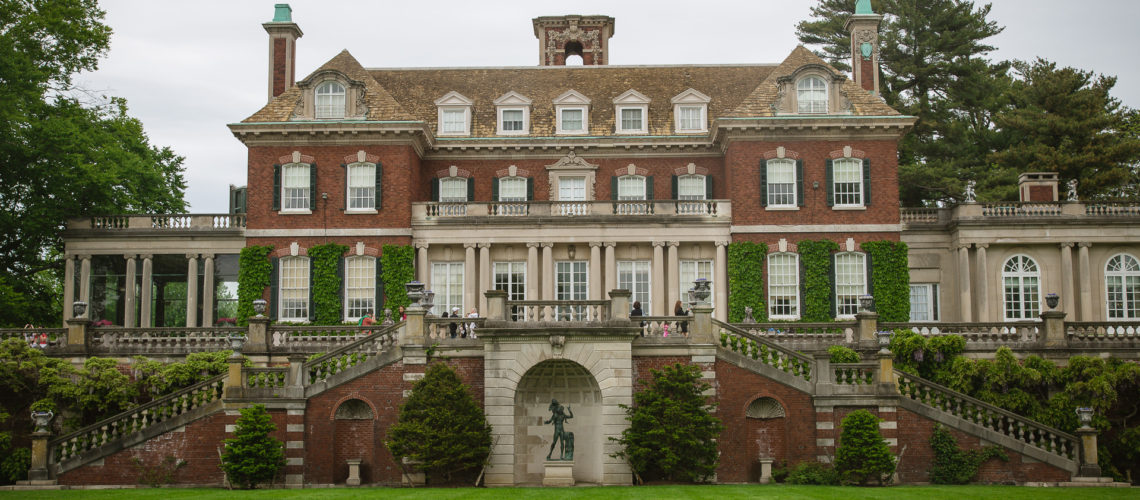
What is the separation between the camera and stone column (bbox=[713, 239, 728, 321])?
132 feet

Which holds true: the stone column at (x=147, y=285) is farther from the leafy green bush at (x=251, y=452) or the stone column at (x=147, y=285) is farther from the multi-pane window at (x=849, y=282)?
the multi-pane window at (x=849, y=282)

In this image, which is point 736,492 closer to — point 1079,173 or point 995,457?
point 995,457

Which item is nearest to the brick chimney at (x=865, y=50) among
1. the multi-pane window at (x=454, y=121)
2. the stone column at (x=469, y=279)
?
the multi-pane window at (x=454, y=121)

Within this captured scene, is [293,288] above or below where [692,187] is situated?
below

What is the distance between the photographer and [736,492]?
25.5 m

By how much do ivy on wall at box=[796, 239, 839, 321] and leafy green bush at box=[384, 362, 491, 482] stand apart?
51.5 feet

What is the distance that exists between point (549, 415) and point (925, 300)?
20.0 m

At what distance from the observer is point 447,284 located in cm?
4119

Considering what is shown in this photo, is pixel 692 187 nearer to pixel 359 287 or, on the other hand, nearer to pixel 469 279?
pixel 469 279

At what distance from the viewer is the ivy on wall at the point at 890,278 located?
132 ft

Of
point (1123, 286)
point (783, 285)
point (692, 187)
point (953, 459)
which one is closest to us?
point (953, 459)

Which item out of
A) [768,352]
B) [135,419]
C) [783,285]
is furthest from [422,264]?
[768,352]

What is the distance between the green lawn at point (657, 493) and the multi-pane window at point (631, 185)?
1816 centimetres

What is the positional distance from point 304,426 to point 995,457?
1771 cm
